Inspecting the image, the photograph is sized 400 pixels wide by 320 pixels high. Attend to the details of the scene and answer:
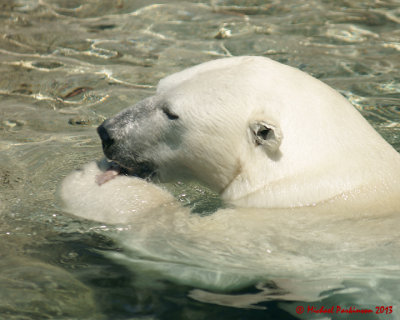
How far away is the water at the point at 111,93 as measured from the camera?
2.55 m

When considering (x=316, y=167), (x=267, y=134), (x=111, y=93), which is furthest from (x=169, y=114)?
(x=111, y=93)

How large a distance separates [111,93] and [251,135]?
242 cm

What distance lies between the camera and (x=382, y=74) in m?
5.55

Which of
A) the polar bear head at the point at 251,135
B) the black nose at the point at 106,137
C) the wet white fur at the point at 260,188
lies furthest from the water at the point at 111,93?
the black nose at the point at 106,137

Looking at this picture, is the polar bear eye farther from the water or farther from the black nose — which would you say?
the water

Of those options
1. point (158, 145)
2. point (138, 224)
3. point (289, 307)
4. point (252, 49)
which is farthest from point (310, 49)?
point (289, 307)

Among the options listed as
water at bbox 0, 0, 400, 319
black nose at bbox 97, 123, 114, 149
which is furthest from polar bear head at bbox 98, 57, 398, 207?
water at bbox 0, 0, 400, 319

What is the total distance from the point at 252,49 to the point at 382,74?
4.32ft

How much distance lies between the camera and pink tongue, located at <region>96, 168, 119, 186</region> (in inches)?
130

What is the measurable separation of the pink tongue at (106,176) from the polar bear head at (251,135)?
6 cm

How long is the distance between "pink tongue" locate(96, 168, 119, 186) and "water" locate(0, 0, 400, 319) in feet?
0.83

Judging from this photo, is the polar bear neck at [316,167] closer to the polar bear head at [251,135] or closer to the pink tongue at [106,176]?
the polar bear head at [251,135]

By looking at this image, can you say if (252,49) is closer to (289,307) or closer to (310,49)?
(310,49)

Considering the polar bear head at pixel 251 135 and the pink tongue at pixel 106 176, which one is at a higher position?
the polar bear head at pixel 251 135
